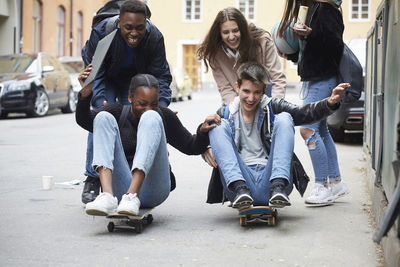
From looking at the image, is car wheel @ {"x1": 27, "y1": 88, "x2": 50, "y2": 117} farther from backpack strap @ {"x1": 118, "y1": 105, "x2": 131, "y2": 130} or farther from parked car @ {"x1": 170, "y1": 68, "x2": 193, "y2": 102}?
backpack strap @ {"x1": 118, "y1": 105, "x2": 131, "y2": 130}

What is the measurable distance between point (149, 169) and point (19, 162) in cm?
517

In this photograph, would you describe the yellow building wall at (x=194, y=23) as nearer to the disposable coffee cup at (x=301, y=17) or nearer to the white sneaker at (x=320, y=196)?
the white sneaker at (x=320, y=196)

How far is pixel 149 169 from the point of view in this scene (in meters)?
5.14

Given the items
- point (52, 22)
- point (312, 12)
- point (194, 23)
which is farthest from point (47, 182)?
point (194, 23)

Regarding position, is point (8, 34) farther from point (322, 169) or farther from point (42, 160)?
point (322, 169)

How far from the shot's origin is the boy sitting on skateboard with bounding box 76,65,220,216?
505cm

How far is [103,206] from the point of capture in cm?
492

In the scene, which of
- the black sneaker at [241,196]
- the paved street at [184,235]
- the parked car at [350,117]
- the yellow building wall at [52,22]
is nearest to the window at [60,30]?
the yellow building wall at [52,22]

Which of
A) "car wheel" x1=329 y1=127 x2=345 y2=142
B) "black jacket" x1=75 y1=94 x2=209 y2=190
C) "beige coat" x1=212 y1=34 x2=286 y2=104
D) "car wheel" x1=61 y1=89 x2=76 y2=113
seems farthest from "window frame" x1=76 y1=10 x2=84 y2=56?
"black jacket" x1=75 y1=94 x2=209 y2=190

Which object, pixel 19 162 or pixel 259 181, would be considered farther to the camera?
pixel 19 162

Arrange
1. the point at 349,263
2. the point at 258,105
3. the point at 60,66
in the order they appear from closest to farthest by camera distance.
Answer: the point at 349,263 → the point at 258,105 → the point at 60,66

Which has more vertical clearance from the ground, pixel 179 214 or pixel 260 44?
pixel 260 44

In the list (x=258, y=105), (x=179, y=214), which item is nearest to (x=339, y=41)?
(x=258, y=105)

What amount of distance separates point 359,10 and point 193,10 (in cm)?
1158
